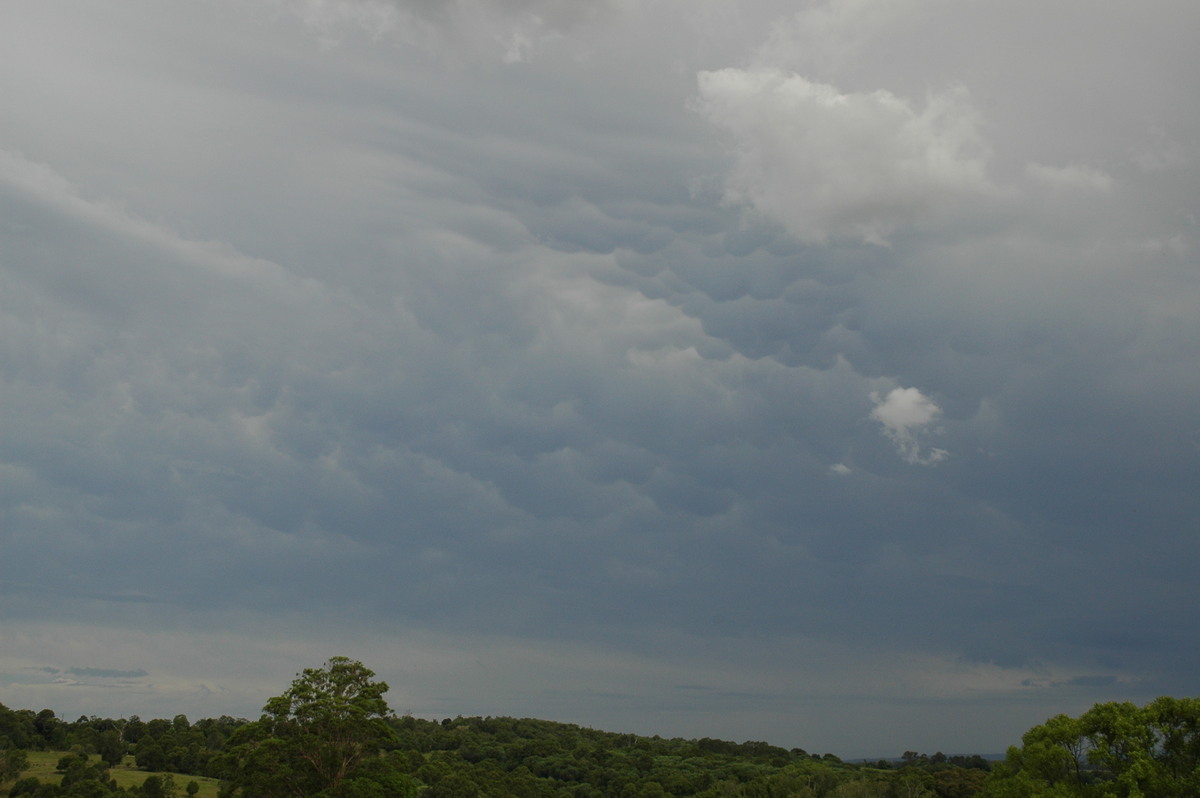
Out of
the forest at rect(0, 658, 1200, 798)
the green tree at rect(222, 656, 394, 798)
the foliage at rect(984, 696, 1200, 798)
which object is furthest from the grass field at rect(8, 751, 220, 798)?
the foliage at rect(984, 696, 1200, 798)

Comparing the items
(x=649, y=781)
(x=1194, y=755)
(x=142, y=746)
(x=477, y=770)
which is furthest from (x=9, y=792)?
(x=1194, y=755)

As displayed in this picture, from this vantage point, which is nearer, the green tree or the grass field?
the green tree

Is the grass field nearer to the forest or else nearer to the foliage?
the forest

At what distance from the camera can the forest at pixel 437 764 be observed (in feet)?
164

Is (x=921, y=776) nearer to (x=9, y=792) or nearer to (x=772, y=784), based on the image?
(x=772, y=784)

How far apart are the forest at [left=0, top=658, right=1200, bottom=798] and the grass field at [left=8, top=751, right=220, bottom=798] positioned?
14.2 inches

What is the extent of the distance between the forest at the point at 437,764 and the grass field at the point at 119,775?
0.36m

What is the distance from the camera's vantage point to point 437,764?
134 metres

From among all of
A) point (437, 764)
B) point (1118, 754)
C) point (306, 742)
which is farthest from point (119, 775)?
point (1118, 754)

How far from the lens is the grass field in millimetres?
100562

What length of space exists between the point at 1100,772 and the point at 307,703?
5679cm

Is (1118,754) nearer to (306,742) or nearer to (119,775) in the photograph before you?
(306,742)

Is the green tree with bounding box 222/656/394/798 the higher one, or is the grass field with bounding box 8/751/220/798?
the green tree with bounding box 222/656/394/798

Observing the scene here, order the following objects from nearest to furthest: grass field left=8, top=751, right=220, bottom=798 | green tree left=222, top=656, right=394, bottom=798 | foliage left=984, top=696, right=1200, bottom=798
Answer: foliage left=984, top=696, right=1200, bottom=798 < green tree left=222, top=656, right=394, bottom=798 < grass field left=8, top=751, right=220, bottom=798
